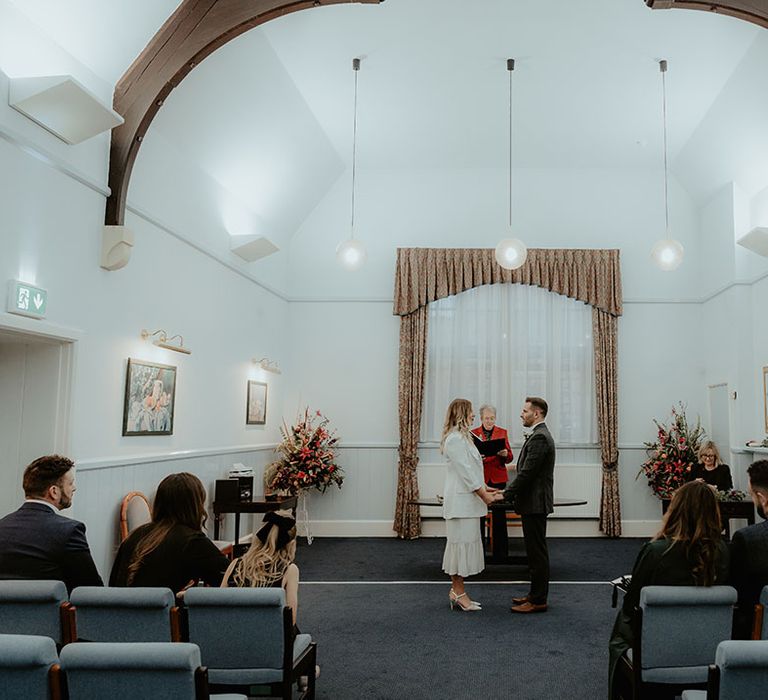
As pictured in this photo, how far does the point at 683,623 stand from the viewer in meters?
2.98

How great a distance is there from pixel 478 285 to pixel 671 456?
10.3ft

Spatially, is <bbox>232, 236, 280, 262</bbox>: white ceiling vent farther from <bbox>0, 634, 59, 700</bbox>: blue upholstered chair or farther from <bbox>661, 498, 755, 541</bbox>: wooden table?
<bbox>0, 634, 59, 700</bbox>: blue upholstered chair

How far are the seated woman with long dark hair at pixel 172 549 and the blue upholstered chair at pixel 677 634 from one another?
1823mm

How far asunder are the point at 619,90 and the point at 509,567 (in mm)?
4945

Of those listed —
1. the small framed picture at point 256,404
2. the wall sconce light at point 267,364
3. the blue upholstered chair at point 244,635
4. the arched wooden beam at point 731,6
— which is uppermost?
the arched wooden beam at point 731,6

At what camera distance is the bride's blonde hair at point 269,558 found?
3.33m

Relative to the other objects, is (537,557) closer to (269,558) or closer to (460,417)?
(460,417)

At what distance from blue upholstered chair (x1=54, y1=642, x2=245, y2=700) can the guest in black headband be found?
117 centimetres

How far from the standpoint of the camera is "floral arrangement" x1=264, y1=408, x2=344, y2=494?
8.73 m

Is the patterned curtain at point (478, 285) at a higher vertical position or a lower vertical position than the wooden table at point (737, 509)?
higher

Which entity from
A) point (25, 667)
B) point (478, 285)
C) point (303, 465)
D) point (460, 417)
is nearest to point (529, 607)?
point (460, 417)

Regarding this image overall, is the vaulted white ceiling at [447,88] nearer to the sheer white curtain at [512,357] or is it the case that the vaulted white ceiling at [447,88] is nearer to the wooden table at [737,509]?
the sheer white curtain at [512,357]

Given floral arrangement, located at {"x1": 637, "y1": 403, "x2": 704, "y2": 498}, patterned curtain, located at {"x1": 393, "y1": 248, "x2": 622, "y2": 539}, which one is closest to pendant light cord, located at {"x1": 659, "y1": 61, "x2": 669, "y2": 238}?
patterned curtain, located at {"x1": 393, "y1": 248, "x2": 622, "y2": 539}

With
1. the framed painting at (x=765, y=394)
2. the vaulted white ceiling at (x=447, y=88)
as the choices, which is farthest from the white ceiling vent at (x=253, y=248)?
the framed painting at (x=765, y=394)
